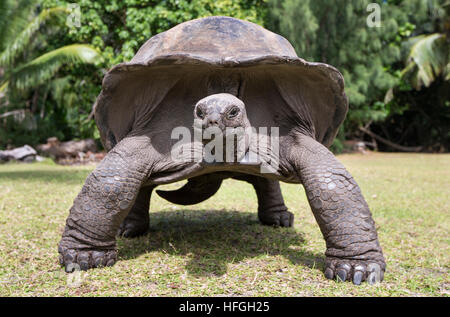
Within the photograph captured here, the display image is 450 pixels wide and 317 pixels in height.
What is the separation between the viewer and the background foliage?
9.51m

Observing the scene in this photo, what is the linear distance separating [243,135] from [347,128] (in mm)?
13530

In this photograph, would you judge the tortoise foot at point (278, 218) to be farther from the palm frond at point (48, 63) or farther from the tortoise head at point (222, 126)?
the palm frond at point (48, 63)

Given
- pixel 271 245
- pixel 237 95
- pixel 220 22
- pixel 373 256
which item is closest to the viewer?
pixel 373 256

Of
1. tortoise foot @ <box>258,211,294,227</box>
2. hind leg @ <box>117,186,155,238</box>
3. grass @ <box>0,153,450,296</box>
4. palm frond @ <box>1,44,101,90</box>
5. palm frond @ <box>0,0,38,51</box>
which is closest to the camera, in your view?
grass @ <box>0,153,450,296</box>

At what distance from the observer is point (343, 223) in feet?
6.79

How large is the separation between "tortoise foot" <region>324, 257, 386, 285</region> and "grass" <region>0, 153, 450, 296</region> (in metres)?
0.05

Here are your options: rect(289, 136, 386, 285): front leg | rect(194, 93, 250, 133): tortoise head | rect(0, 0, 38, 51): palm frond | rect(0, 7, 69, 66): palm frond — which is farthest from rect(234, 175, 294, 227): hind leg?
rect(0, 7, 69, 66): palm frond

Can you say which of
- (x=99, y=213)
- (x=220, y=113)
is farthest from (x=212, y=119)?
(x=99, y=213)

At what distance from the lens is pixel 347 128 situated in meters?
14.9

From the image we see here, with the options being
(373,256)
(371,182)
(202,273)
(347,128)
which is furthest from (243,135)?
(347,128)

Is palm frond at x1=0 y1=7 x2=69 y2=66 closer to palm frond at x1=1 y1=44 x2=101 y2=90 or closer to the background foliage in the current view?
the background foliage

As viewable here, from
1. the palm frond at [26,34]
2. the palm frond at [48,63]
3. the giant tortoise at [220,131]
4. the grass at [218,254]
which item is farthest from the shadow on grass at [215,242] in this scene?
the palm frond at [26,34]

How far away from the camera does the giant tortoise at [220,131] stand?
6.85ft
